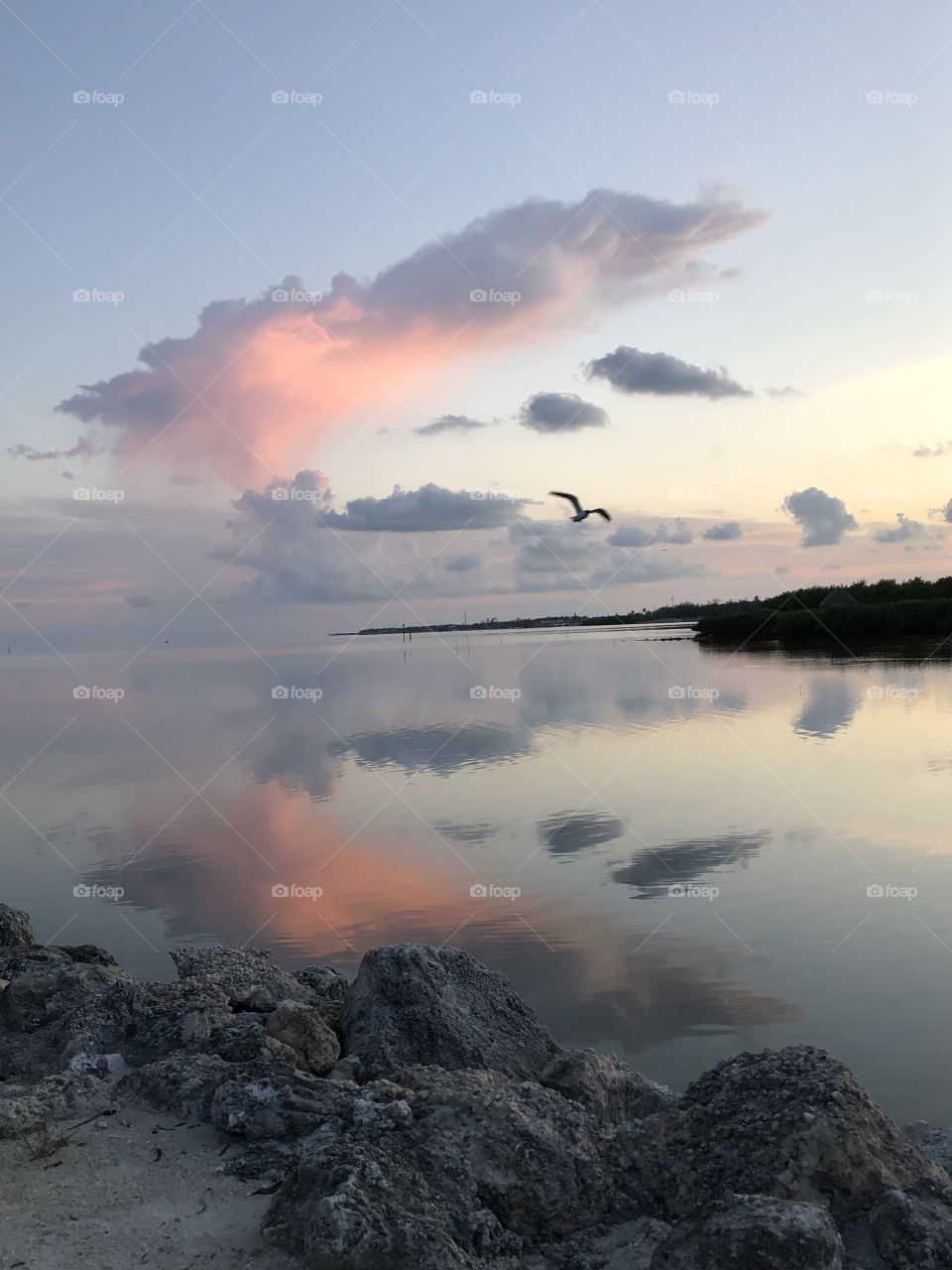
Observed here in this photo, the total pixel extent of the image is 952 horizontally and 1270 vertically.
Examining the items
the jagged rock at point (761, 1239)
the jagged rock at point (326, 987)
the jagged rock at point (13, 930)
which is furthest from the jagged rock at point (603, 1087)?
the jagged rock at point (13, 930)

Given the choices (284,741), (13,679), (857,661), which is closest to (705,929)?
(284,741)

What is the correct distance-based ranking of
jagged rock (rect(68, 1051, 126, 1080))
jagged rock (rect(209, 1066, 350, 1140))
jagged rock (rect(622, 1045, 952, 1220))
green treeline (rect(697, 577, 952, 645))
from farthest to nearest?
1. green treeline (rect(697, 577, 952, 645))
2. jagged rock (rect(68, 1051, 126, 1080))
3. jagged rock (rect(209, 1066, 350, 1140))
4. jagged rock (rect(622, 1045, 952, 1220))

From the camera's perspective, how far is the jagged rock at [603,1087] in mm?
6105

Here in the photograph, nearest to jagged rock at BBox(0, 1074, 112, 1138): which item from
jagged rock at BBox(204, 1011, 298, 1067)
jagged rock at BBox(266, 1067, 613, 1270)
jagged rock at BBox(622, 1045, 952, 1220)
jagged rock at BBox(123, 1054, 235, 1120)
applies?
jagged rock at BBox(123, 1054, 235, 1120)

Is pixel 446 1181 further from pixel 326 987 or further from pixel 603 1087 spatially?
pixel 326 987

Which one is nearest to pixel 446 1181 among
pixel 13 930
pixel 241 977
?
pixel 241 977

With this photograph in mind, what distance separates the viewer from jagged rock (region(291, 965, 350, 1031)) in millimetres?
8305

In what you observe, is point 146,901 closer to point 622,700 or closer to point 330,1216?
point 330,1216

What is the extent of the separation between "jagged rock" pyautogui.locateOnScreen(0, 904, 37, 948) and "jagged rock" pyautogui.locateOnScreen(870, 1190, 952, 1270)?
953 centimetres

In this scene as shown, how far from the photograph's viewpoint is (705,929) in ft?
35.9

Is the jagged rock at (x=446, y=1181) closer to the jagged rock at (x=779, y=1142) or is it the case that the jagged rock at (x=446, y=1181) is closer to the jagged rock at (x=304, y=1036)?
the jagged rock at (x=779, y=1142)

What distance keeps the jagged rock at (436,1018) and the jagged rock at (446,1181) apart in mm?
1656

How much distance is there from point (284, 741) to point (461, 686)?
1599cm

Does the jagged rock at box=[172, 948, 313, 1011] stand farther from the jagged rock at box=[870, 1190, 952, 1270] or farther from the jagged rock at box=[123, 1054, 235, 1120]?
the jagged rock at box=[870, 1190, 952, 1270]
